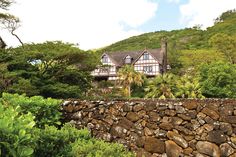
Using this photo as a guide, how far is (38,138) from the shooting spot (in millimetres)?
5039

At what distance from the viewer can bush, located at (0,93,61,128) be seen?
26.9ft

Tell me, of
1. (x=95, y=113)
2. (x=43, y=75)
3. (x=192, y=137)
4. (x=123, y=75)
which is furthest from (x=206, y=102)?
(x=123, y=75)

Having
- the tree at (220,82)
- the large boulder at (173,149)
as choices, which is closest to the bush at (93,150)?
the large boulder at (173,149)

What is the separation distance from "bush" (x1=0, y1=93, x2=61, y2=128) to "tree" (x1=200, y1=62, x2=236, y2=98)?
3114 centimetres

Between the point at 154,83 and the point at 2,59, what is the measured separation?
68.5 ft

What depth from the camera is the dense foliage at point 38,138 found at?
3.33m

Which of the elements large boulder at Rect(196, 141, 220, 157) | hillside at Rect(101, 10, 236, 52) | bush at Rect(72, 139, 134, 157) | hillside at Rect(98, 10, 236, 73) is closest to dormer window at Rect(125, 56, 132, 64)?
hillside at Rect(98, 10, 236, 73)

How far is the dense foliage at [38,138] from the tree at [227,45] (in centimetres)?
4714

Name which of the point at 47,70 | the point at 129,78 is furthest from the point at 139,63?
the point at 47,70

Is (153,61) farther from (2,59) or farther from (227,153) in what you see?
(227,153)

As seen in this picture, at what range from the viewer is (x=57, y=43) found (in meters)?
28.9

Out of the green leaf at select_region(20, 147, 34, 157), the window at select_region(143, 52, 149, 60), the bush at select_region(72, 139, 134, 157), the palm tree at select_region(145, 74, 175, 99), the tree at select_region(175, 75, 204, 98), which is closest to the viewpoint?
the green leaf at select_region(20, 147, 34, 157)

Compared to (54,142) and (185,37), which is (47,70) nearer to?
(54,142)

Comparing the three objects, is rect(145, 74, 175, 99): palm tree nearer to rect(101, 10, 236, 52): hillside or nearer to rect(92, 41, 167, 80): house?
rect(92, 41, 167, 80): house
